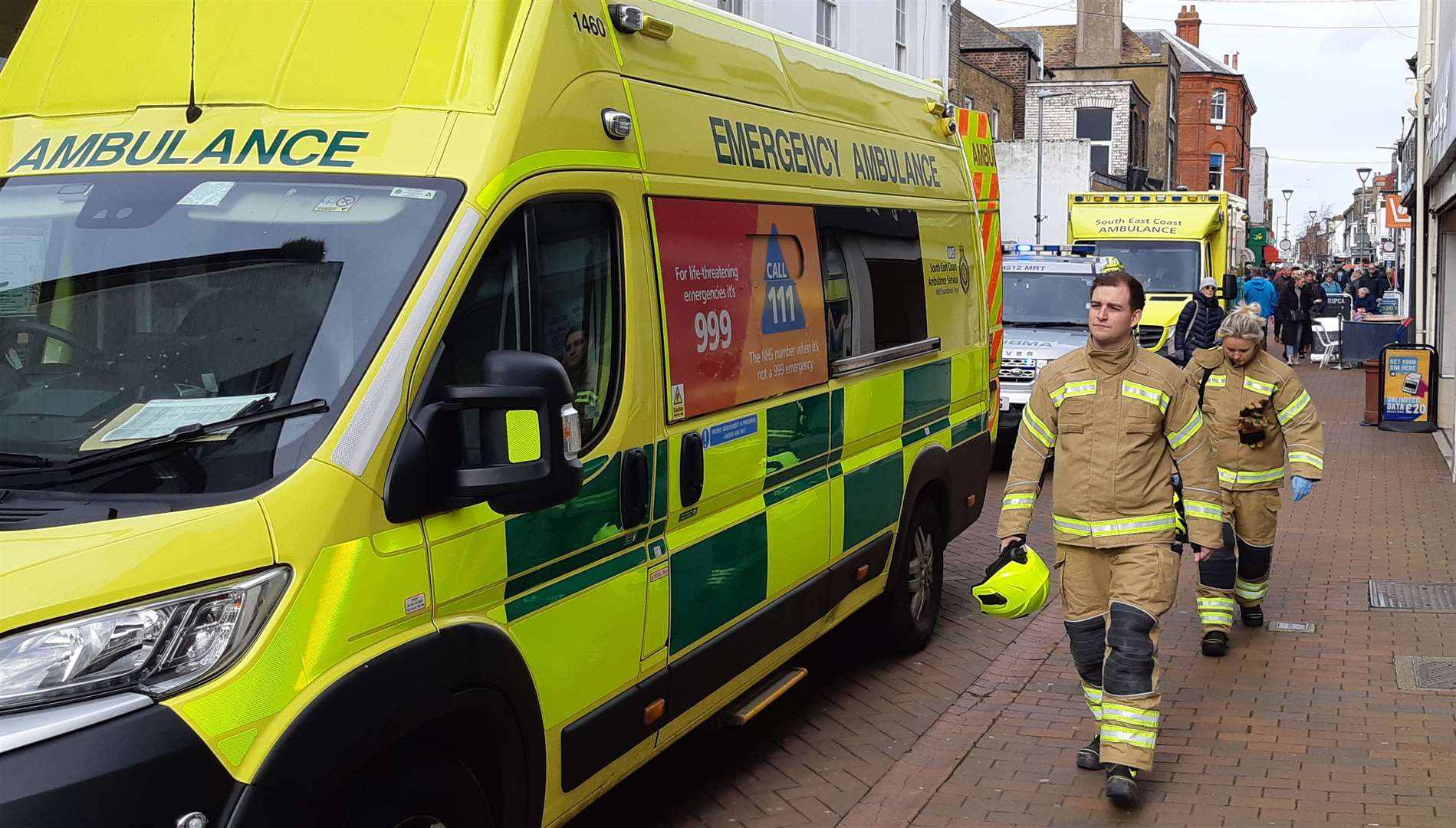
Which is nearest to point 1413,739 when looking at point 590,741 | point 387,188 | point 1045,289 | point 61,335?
point 590,741

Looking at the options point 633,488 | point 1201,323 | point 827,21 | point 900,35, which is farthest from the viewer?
point 900,35

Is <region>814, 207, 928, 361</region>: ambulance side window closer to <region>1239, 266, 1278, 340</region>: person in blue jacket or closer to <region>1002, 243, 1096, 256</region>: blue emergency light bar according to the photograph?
<region>1002, 243, 1096, 256</region>: blue emergency light bar

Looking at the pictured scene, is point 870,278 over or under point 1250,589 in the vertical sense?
over

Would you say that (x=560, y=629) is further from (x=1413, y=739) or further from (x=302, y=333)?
(x=1413, y=739)

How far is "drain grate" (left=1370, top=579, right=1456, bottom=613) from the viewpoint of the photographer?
8.35m

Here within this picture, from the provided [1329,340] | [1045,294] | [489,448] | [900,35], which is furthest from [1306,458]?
[1329,340]

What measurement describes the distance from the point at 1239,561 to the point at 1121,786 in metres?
3.01

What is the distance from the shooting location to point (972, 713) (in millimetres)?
6512

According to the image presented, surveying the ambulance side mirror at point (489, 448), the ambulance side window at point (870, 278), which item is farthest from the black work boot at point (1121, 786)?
the ambulance side mirror at point (489, 448)

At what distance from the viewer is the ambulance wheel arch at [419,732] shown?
115 inches

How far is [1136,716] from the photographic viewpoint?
5.22 m

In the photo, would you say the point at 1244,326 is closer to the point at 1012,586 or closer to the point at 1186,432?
the point at 1186,432

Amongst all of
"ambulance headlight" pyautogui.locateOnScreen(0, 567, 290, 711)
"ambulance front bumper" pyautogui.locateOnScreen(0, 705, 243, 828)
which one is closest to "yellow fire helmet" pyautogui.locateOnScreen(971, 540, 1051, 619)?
"ambulance headlight" pyautogui.locateOnScreen(0, 567, 290, 711)

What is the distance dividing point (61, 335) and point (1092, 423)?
347cm
